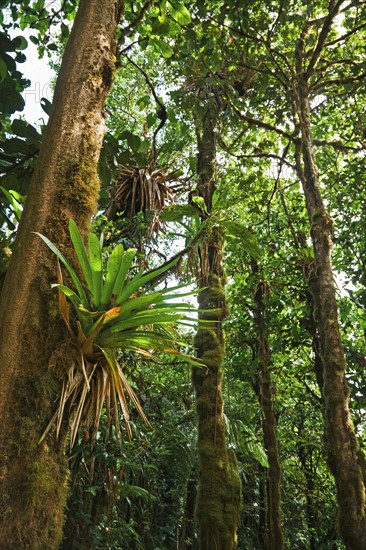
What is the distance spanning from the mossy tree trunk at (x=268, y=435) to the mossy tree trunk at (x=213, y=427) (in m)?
1.92

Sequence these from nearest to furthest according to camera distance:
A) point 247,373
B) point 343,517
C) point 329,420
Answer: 1. point 343,517
2. point 329,420
3. point 247,373

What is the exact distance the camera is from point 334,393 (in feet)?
11.0

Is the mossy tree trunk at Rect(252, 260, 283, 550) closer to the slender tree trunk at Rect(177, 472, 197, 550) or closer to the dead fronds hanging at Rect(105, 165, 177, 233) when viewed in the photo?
the slender tree trunk at Rect(177, 472, 197, 550)

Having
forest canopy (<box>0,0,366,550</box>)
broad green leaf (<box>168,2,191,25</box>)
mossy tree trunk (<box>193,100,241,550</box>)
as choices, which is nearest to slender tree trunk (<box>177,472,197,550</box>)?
forest canopy (<box>0,0,366,550</box>)

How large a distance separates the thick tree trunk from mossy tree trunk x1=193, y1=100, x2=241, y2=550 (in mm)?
778

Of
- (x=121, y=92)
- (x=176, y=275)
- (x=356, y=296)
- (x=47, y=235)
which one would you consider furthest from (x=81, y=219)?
(x=121, y=92)

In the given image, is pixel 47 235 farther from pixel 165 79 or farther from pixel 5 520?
pixel 165 79

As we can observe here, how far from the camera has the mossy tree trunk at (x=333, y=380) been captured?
9.69 ft

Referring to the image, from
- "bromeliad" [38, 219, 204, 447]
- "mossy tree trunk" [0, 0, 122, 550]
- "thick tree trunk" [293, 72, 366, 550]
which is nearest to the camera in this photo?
"mossy tree trunk" [0, 0, 122, 550]

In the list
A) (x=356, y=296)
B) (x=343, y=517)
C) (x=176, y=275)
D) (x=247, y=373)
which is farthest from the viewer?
(x=247, y=373)

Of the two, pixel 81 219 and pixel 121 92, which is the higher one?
pixel 121 92

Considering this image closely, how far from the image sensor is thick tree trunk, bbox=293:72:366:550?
2949 millimetres

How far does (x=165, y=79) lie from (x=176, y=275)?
3848mm

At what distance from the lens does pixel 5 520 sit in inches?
41.0
